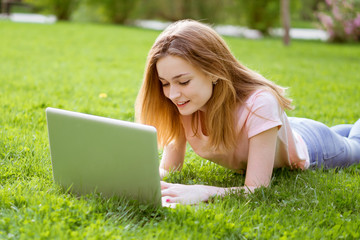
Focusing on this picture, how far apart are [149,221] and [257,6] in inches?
652

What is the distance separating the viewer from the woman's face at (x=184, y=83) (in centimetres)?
229

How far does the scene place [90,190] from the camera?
7.39 ft

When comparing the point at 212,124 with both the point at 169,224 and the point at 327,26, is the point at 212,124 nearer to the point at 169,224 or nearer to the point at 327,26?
the point at 169,224

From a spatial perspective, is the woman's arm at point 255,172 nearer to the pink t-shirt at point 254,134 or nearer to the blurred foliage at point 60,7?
the pink t-shirt at point 254,134

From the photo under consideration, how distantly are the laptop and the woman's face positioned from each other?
0.47 meters

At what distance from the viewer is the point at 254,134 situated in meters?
2.37

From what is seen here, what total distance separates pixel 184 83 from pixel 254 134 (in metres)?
0.44

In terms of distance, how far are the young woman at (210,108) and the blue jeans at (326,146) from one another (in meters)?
0.26

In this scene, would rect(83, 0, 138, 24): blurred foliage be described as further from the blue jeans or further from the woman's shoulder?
the woman's shoulder

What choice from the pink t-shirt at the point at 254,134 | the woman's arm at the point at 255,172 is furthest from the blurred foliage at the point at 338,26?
the woman's arm at the point at 255,172

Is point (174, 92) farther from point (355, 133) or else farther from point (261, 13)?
point (261, 13)

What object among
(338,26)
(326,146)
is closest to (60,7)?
(338,26)

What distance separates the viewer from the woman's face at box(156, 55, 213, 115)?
7.53ft

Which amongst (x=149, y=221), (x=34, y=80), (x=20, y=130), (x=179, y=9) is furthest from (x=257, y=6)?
Result: (x=149, y=221)
